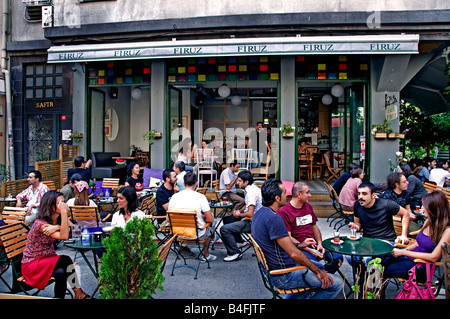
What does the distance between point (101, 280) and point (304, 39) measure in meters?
7.13

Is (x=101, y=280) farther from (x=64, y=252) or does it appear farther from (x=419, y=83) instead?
(x=419, y=83)

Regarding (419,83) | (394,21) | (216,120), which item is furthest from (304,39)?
(216,120)

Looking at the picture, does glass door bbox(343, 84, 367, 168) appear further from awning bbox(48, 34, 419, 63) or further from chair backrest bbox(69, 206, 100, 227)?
chair backrest bbox(69, 206, 100, 227)

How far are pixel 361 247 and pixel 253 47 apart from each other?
5.88 m

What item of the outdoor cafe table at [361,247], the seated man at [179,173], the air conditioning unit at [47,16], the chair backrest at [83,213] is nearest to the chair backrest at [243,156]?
the seated man at [179,173]

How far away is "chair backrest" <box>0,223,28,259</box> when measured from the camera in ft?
12.7

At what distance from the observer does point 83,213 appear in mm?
5211

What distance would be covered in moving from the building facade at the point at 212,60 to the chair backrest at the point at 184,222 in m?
4.78

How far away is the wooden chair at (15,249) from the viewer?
382 cm

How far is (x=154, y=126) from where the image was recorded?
10.1 m

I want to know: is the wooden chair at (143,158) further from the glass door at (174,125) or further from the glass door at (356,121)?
the glass door at (356,121)

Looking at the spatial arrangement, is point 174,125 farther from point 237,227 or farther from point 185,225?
point 185,225

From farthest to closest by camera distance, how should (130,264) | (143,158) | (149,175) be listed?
(143,158), (149,175), (130,264)

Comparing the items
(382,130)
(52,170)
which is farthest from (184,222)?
(382,130)
